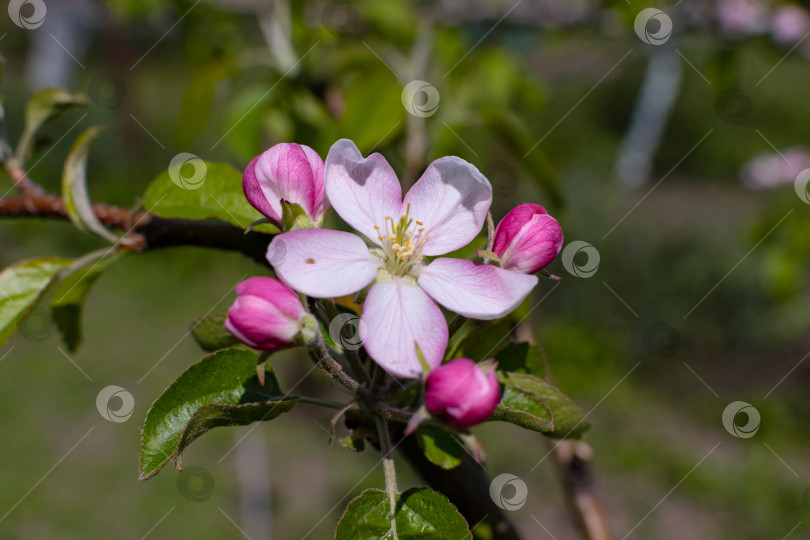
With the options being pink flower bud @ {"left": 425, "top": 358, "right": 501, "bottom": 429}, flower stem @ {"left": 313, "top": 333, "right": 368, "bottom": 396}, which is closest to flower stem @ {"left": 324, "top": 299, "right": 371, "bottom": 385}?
flower stem @ {"left": 313, "top": 333, "right": 368, "bottom": 396}

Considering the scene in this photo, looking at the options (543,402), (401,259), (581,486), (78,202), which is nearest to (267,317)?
(401,259)

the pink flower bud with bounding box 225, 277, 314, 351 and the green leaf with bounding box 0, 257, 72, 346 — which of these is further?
the green leaf with bounding box 0, 257, 72, 346

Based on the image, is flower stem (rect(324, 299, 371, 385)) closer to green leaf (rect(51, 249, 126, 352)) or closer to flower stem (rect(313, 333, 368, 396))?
flower stem (rect(313, 333, 368, 396))

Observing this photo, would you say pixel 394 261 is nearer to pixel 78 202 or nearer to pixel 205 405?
pixel 205 405

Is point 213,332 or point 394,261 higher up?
point 394,261

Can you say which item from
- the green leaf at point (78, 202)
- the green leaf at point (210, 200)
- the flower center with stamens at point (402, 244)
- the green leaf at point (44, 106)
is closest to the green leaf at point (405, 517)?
the flower center with stamens at point (402, 244)
